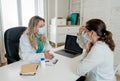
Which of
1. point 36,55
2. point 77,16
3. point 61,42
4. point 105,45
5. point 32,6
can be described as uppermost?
point 32,6

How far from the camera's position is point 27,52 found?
5.54ft

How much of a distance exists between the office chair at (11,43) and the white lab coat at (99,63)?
3.45ft

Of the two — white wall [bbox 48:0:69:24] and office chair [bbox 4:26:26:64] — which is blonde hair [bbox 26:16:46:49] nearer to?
office chair [bbox 4:26:26:64]

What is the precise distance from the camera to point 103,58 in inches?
47.7

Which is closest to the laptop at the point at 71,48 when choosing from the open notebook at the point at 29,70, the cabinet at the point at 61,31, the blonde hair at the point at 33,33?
the blonde hair at the point at 33,33

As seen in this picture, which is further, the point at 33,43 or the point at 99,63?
the point at 33,43

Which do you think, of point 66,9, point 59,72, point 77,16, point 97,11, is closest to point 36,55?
point 59,72

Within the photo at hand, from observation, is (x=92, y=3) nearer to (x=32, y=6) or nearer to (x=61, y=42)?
(x=61, y=42)

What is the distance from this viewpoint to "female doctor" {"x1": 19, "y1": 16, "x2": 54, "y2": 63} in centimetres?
163

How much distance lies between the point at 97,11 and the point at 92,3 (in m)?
0.23

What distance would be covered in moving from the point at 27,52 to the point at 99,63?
0.91 meters

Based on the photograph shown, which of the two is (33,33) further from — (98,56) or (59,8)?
(59,8)

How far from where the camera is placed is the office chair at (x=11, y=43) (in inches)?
73.9

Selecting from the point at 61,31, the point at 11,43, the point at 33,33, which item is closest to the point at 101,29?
the point at 33,33
